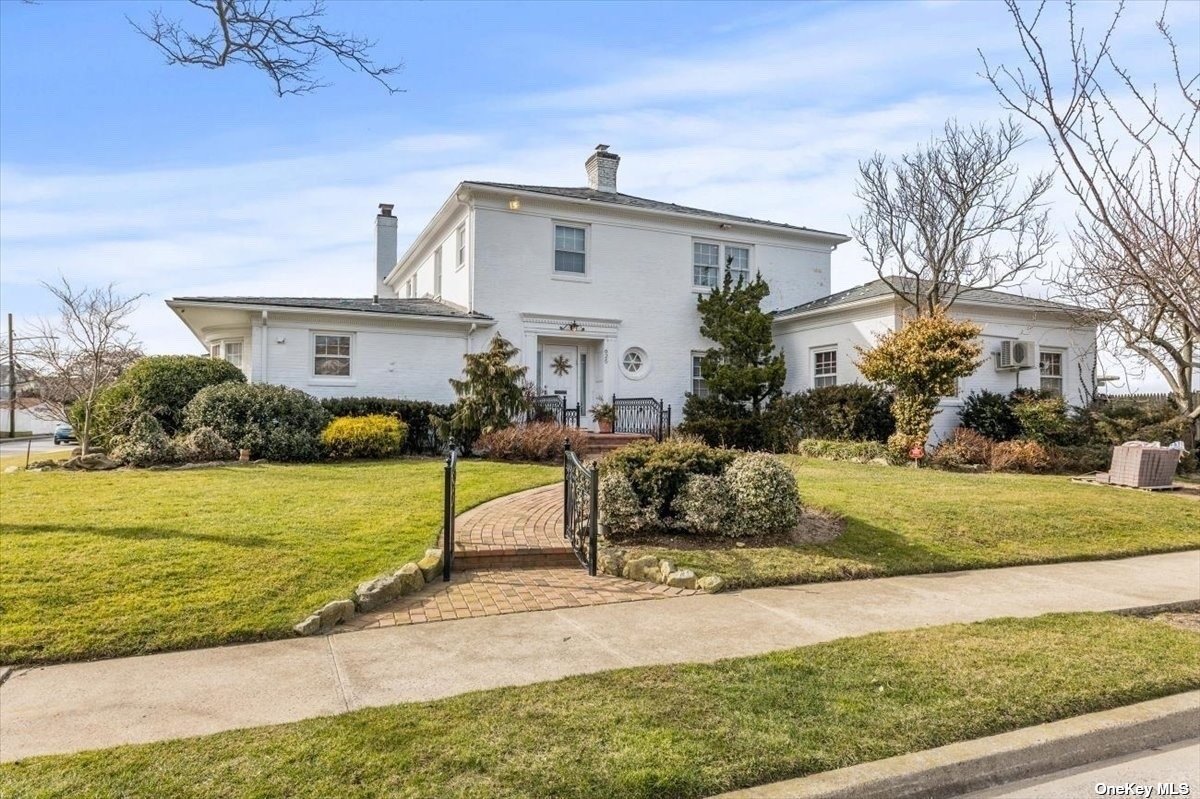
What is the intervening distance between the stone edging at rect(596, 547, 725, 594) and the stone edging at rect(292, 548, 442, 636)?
164 centimetres

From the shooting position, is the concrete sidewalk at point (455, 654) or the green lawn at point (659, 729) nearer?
the green lawn at point (659, 729)

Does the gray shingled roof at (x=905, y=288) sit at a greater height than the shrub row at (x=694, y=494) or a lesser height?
greater

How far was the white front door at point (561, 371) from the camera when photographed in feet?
61.0

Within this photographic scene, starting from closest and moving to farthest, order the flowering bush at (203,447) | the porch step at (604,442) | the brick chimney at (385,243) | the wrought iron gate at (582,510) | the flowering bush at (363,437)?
the wrought iron gate at (582,510), the flowering bush at (203,447), the flowering bush at (363,437), the porch step at (604,442), the brick chimney at (385,243)

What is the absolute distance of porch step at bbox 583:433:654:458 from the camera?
594 inches

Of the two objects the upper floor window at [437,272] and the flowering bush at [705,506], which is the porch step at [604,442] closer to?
the flowering bush at [705,506]

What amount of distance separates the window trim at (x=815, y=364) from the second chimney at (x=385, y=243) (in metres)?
16.4

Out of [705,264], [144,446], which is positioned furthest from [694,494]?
[705,264]

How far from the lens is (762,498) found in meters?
7.73

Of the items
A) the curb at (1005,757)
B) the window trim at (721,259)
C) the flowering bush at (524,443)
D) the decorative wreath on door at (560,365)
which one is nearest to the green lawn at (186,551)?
the flowering bush at (524,443)

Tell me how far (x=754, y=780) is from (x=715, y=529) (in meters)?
4.75

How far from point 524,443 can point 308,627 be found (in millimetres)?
8668

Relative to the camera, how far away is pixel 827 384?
19.1m

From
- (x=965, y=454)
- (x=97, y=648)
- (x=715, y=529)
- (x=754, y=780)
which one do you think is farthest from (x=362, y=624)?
(x=965, y=454)
